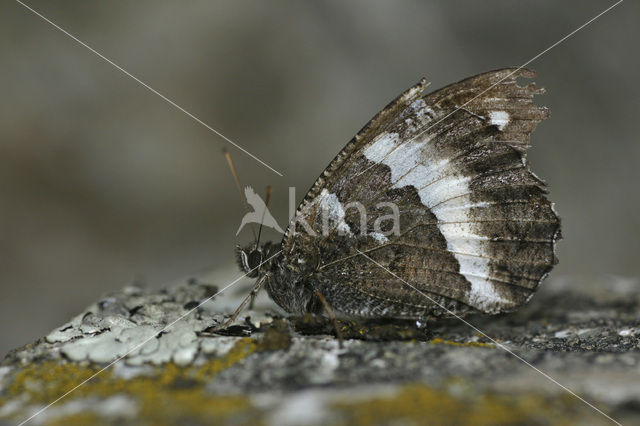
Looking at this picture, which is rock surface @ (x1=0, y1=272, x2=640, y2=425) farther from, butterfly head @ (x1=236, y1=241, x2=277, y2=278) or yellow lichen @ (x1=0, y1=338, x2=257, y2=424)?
butterfly head @ (x1=236, y1=241, x2=277, y2=278)

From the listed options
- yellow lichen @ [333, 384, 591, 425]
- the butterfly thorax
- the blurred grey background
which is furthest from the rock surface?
the blurred grey background

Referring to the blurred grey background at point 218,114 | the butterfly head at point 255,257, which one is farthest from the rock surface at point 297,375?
the blurred grey background at point 218,114

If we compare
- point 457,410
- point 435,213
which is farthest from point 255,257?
point 457,410

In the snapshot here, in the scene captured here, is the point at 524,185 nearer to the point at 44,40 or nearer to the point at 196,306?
the point at 196,306

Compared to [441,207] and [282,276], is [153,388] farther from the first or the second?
[441,207]

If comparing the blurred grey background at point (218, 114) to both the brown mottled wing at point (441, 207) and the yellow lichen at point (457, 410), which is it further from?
the yellow lichen at point (457, 410)

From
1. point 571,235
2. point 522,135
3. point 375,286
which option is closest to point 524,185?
point 522,135
